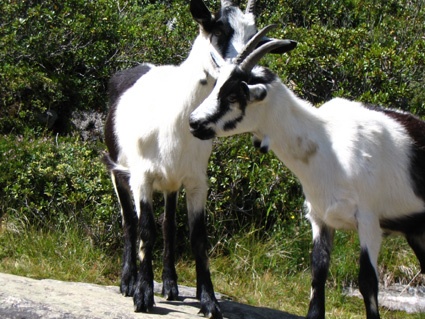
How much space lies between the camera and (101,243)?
772cm

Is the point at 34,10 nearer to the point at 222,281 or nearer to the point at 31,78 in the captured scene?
the point at 31,78

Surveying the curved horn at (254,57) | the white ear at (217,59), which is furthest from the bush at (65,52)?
the curved horn at (254,57)

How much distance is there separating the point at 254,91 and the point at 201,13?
0.86m

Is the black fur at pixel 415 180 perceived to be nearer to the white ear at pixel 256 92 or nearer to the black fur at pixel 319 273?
the black fur at pixel 319 273

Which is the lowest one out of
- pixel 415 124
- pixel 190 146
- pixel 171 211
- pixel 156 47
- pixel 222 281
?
pixel 222 281

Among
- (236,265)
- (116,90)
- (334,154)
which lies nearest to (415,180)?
(334,154)

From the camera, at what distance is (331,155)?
556 cm

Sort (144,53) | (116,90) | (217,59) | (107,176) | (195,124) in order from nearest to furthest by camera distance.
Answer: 1. (195,124)
2. (217,59)
3. (116,90)
4. (107,176)
5. (144,53)

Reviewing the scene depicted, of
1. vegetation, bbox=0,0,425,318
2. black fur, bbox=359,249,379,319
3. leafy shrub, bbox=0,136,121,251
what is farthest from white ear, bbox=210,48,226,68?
leafy shrub, bbox=0,136,121,251

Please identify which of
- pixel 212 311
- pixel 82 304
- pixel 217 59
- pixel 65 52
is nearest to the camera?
pixel 82 304

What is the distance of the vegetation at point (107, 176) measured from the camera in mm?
7559

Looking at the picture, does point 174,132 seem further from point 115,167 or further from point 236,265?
point 236,265

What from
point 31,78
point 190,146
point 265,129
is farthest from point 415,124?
point 31,78

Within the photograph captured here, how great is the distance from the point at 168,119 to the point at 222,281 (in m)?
2.13
